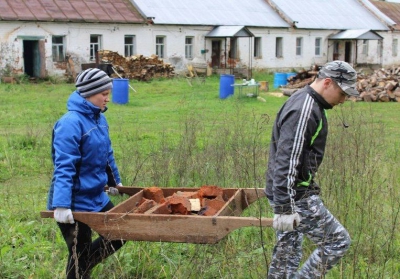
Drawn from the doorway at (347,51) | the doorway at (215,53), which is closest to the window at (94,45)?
the doorway at (215,53)

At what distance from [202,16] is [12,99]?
1622cm

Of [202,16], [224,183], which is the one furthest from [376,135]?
[202,16]

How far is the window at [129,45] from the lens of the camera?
29.9 meters

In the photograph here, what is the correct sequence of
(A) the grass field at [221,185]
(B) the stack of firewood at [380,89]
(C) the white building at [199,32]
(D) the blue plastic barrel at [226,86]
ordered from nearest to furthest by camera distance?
(A) the grass field at [221,185], (D) the blue plastic barrel at [226,86], (B) the stack of firewood at [380,89], (C) the white building at [199,32]

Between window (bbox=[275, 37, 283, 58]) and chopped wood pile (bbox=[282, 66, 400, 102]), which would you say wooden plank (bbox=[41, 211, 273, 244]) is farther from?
window (bbox=[275, 37, 283, 58])

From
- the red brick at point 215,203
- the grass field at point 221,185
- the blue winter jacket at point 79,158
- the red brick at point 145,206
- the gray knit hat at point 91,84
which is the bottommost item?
the grass field at point 221,185

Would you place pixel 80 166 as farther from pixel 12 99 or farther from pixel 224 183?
pixel 12 99

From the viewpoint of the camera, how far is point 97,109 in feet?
13.2

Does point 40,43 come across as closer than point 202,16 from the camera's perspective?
Yes

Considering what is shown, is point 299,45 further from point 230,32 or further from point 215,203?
point 215,203

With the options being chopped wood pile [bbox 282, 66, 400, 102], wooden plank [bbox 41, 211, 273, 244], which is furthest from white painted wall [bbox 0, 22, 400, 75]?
wooden plank [bbox 41, 211, 273, 244]

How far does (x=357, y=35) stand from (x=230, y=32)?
10.1 meters

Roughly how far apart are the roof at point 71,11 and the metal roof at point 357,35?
1451 cm

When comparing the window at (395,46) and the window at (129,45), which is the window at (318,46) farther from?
the window at (129,45)
